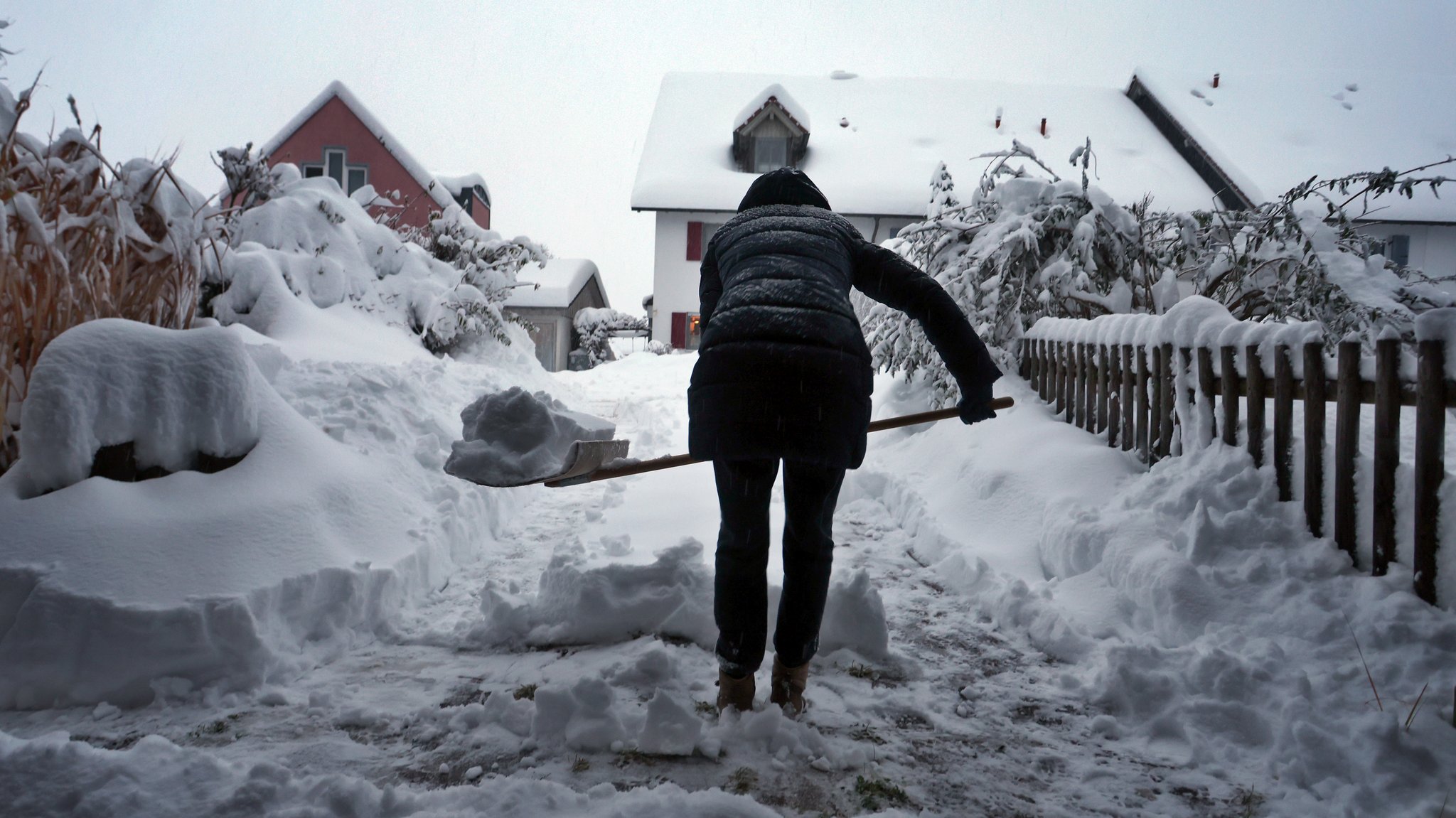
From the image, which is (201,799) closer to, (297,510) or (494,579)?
(297,510)

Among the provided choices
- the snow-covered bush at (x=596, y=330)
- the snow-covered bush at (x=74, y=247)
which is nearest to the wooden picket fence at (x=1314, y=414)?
the snow-covered bush at (x=74, y=247)

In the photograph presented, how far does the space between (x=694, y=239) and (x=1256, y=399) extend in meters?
16.2

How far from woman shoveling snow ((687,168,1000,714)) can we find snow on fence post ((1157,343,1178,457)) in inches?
79.4

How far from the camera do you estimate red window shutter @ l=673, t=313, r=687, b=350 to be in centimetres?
1914

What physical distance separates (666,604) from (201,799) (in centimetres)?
151

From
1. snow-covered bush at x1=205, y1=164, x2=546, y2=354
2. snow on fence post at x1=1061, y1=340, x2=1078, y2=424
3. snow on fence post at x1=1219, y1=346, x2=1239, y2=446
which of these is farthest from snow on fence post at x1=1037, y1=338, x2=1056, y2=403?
snow-covered bush at x1=205, y1=164, x2=546, y2=354

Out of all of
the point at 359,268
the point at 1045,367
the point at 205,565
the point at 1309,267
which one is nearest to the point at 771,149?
the point at 359,268

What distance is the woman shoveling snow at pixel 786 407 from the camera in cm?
211

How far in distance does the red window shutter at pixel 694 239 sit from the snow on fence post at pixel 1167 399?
15.2 metres

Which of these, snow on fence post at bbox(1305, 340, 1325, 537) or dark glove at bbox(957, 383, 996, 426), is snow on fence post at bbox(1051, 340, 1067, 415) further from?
dark glove at bbox(957, 383, 996, 426)

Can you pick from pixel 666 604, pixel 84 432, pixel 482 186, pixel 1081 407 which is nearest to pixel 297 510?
pixel 84 432

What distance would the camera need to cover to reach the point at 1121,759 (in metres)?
2.09

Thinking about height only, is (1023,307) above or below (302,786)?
above

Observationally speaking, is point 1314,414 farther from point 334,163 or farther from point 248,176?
point 334,163
